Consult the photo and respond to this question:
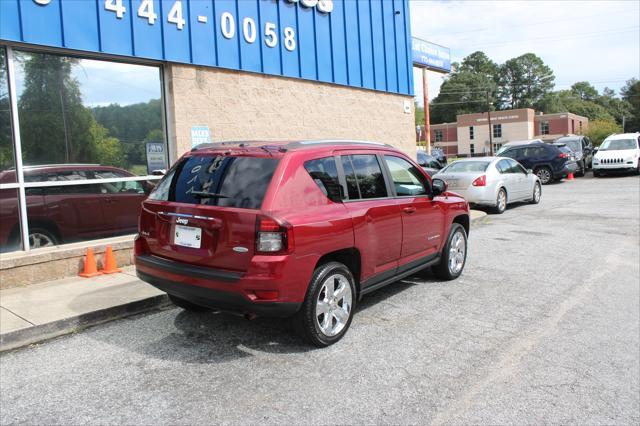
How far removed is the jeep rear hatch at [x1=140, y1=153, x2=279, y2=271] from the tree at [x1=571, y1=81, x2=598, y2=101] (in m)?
170

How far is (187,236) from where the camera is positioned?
4285mm

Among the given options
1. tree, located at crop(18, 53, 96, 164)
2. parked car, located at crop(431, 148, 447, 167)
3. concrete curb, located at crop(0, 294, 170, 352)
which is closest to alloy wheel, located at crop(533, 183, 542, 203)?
tree, located at crop(18, 53, 96, 164)

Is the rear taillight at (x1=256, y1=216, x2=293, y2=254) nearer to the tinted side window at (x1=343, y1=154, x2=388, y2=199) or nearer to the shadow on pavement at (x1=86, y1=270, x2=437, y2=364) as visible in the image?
the shadow on pavement at (x1=86, y1=270, x2=437, y2=364)

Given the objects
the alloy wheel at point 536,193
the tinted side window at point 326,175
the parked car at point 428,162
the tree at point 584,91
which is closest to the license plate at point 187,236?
the tinted side window at point 326,175

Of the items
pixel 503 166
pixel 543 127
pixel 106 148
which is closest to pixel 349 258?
pixel 106 148

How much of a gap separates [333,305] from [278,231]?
969 mm

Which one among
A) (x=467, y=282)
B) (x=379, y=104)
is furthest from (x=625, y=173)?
(x=467, y=282)

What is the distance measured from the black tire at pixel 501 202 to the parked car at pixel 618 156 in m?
12.0

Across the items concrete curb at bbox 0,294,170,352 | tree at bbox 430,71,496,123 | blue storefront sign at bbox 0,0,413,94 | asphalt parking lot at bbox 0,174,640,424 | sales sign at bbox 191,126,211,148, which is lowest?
asphalt parking lot at bbox 0,174,640,424

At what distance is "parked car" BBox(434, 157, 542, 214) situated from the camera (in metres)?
13.1

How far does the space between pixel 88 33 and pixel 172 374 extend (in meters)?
5.23

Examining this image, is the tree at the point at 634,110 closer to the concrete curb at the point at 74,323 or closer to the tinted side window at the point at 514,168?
the tinted side window at the point at 514,168

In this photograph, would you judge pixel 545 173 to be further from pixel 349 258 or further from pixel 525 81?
pixel 525 81

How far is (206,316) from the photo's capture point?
17.3 feet
